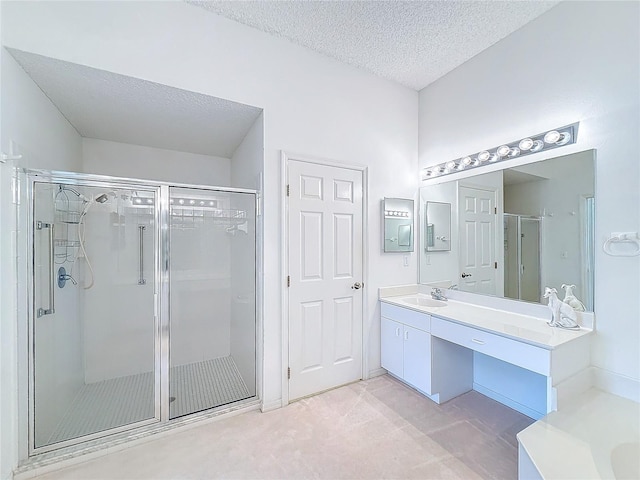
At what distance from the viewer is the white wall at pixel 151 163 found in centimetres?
283

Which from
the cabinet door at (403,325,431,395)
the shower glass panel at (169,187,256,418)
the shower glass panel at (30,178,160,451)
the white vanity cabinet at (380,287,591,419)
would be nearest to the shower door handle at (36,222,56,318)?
the shower glass panel at (30,178,160,451)

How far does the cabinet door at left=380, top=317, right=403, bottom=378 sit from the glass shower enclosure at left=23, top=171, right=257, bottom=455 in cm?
126

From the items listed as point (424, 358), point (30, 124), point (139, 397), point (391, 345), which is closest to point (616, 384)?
point (424, 358)

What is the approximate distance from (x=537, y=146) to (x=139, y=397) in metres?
3.70

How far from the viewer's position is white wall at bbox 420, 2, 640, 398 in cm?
160

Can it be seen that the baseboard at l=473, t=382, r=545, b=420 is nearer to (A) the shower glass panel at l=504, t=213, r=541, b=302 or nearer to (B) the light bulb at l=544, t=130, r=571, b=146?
(A) the shower glass panel at l=504, t=213, r=541, b=302

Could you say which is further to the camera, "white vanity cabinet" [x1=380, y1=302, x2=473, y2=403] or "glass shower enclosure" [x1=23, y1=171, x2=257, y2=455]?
"white vanity cabinet" [x1=380, y1=302, x2=473, y2=403]

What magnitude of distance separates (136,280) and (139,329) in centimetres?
44

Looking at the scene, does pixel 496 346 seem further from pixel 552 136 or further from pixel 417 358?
pixel 552 136

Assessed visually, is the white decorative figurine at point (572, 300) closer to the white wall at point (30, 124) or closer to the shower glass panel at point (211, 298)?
the shower glass panel at point (211, 298)

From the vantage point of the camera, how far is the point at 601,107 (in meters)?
1.73

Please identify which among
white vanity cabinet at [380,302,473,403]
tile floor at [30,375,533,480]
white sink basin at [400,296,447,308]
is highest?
white sink basin at [400,296,447,308]

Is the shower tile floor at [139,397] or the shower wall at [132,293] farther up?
the shower wall at [132,293]

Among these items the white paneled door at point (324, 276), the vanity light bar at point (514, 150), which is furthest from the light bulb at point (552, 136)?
the white paneled door at point (324, 276)
